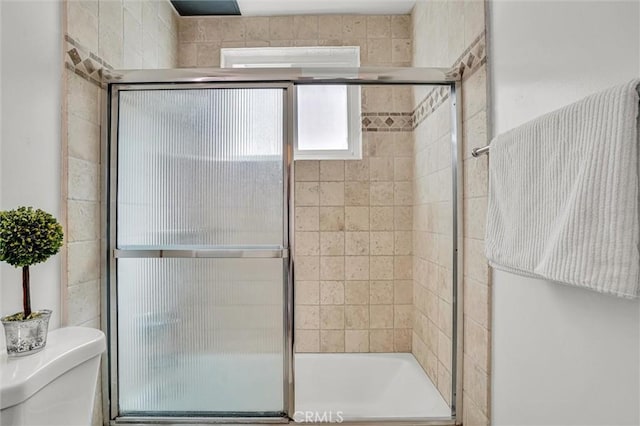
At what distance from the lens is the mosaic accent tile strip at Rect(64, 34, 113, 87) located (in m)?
1.35

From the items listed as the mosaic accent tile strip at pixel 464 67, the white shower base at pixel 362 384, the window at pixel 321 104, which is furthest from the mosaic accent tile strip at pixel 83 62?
the white shower base at pixel 362 384

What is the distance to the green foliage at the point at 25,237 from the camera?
3.14ft

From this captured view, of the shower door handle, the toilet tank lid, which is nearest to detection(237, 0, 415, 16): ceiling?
the shower door handle

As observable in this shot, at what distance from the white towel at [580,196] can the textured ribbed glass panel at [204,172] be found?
2.92 ft

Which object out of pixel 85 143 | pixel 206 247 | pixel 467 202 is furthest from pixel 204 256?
pixel 467 202

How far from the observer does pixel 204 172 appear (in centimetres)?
154

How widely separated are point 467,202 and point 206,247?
1.05 meters

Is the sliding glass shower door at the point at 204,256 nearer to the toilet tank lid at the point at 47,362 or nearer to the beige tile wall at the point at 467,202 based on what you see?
the toilet tank lid at the point at 47,362

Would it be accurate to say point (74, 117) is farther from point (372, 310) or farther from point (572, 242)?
point (372, 310)

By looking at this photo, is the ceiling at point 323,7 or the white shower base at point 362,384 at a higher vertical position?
the ceiling at point 323,7

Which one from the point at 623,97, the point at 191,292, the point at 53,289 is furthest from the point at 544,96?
the point at 53,289

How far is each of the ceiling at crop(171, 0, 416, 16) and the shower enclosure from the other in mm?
981

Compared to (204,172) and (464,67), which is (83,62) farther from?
(464,67)

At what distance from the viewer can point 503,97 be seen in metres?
1.23
